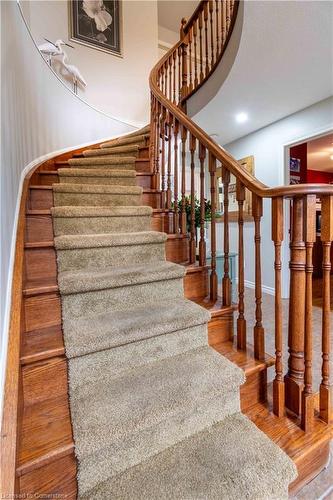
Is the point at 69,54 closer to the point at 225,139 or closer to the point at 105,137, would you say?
the point at 105,137

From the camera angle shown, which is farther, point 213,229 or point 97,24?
point 97,24

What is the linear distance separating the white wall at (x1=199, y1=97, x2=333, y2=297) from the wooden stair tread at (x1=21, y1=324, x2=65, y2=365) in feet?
9.65

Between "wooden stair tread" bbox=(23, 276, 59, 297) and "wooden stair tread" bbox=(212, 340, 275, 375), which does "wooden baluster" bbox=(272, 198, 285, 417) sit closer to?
"wooden stair tread" bbox=(212, 340, 275, 375)

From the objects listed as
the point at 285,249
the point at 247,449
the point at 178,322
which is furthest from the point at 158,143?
the point at 285,249

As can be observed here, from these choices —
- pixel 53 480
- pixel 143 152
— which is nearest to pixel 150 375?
pixel 53 480

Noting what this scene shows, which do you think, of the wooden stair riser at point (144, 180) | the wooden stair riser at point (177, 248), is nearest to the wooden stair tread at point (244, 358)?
the wooden stair riser at point (177, 248)

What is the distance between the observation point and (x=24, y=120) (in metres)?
1.70

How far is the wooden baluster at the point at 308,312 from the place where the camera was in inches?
36.2

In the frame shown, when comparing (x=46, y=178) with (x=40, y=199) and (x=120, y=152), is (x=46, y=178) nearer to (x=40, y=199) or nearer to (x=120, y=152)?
(x=40, y=199)

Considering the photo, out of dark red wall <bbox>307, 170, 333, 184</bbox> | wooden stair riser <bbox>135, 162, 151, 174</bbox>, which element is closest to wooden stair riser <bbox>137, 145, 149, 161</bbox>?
wooden stair riser <bbox>135, 162, 151, 174</bbox>

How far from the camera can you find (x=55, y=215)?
1524mm

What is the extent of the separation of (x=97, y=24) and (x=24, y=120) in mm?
2679

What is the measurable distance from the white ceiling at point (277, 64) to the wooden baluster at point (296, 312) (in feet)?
5.67

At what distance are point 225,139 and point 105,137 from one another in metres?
1.91
